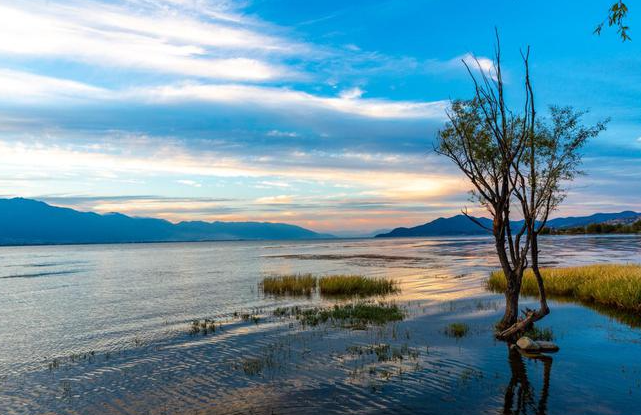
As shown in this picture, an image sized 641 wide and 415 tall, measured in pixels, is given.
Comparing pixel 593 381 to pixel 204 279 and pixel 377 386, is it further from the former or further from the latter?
pixel 204 279

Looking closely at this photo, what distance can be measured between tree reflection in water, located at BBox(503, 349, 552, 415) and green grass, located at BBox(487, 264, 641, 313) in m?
17.2

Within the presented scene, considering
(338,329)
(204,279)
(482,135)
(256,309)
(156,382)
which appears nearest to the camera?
(156,382)

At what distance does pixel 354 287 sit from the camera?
159ft

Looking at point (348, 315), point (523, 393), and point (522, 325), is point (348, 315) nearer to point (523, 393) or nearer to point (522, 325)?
point (522, 325)

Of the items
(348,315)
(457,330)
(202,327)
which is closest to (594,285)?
(457,330)

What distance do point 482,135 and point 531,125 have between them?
8.55 ft

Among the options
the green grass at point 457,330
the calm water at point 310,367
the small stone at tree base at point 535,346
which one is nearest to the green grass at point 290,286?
the calm water at point 310,367

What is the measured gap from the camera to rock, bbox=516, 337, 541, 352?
22.0 meters

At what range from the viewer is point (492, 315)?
3212cm

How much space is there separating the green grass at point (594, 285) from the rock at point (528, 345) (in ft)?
47.2

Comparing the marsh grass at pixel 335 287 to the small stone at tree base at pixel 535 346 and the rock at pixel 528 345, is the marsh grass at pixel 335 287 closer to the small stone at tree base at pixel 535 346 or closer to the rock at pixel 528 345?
the rock at pixel 528 345

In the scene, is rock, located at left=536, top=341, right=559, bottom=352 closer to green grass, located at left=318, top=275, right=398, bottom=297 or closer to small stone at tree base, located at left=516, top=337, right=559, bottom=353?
small stone at tree base, located at left=516, top=337, right=559, bottom=353

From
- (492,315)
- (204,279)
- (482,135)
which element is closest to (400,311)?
(492,315)

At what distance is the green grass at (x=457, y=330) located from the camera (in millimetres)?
25881
